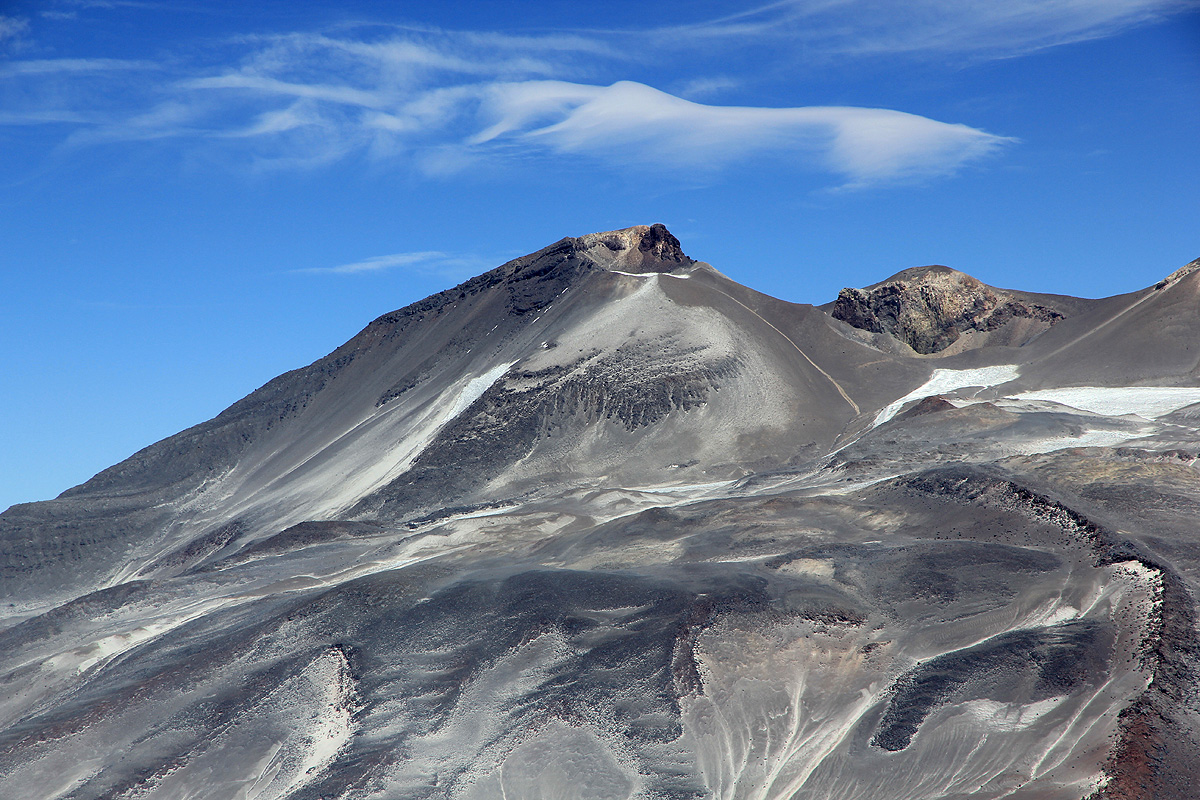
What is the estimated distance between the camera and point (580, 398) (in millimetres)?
51719

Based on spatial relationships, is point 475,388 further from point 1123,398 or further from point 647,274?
point 1123,398

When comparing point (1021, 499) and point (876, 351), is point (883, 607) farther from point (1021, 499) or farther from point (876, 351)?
point (876, 351)

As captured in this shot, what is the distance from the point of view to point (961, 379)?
55906 mm

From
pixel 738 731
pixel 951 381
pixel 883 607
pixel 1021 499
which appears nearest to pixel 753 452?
pixel 951 381

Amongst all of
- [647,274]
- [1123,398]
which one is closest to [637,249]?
[647,274]

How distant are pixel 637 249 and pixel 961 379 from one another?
24518mm

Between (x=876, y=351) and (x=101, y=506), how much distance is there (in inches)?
1857

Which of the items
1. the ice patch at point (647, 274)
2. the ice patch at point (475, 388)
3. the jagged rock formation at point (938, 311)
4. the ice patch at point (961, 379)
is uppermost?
the ice patch at point (647, 274)

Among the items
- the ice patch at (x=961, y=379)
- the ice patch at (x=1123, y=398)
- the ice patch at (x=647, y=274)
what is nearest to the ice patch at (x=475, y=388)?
the ice patch at (x=647, y=274)

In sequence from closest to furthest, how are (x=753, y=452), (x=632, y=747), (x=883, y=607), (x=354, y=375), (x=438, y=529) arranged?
(x=632, y=747) < (x=883, y=607) < (x=438, y=529) < (x=753, y=452) < (x=354, y=375)

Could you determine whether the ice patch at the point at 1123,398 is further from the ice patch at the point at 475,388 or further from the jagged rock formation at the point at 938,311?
the ice patch at the point at 475,388

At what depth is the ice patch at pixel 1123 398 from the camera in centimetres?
4256

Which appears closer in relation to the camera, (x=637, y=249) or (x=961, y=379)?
(x=961, y=379)

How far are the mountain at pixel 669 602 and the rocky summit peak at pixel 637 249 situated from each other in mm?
14300
